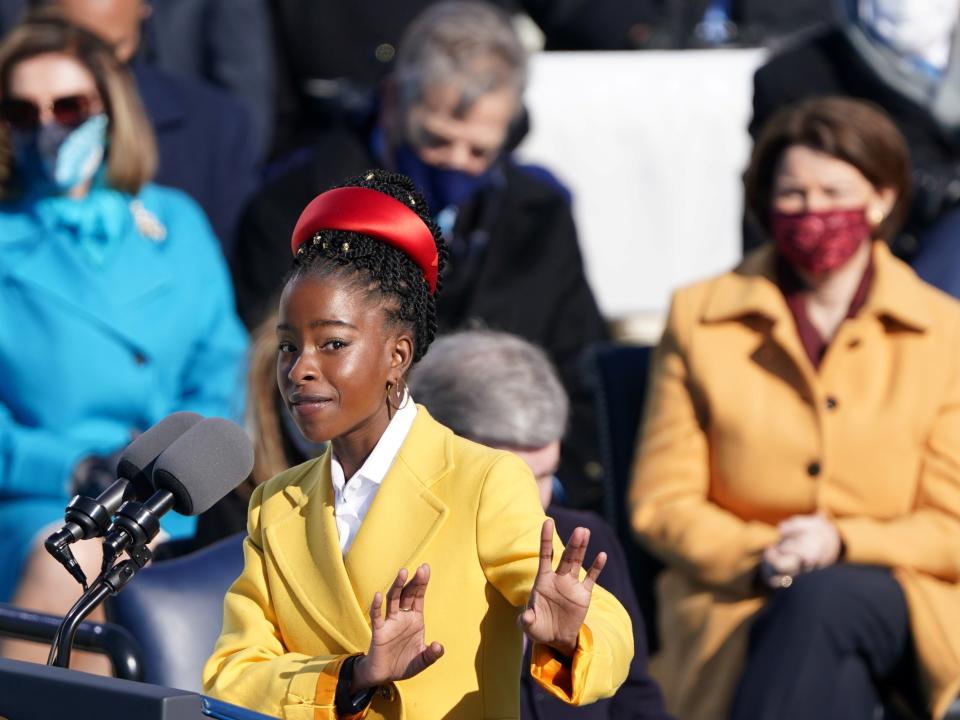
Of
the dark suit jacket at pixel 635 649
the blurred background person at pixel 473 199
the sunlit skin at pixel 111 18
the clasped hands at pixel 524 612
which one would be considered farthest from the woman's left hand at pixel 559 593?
the sunlit skin at pixel 111 18

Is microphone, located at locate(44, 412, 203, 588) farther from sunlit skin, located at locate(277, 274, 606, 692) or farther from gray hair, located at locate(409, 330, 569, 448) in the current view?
gray hair, located at locate(409, 330, 569, 448)

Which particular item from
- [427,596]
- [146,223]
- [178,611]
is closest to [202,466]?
[427,596]

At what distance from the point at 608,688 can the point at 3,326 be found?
8.83ft

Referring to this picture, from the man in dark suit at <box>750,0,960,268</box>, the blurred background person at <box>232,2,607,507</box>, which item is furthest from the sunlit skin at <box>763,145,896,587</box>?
the man in dark suit at <box>750,0,960,268</box>

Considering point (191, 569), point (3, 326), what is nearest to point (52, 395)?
point (3, 326)

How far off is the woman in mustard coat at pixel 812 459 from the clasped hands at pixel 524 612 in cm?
201

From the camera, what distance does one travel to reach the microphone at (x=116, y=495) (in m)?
1.98

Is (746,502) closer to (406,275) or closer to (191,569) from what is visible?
(191,569)

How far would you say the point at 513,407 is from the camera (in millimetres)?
3270

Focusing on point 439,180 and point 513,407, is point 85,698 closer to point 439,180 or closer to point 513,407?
point 513,407

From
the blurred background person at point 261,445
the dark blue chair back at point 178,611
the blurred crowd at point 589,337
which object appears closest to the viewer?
the dark blue chair back at point 178,611

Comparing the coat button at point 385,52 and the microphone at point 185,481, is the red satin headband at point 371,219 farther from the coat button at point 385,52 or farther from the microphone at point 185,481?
the coat button at point 385,52

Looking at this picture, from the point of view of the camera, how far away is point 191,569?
3094 millimetres

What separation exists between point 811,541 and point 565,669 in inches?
81.2
